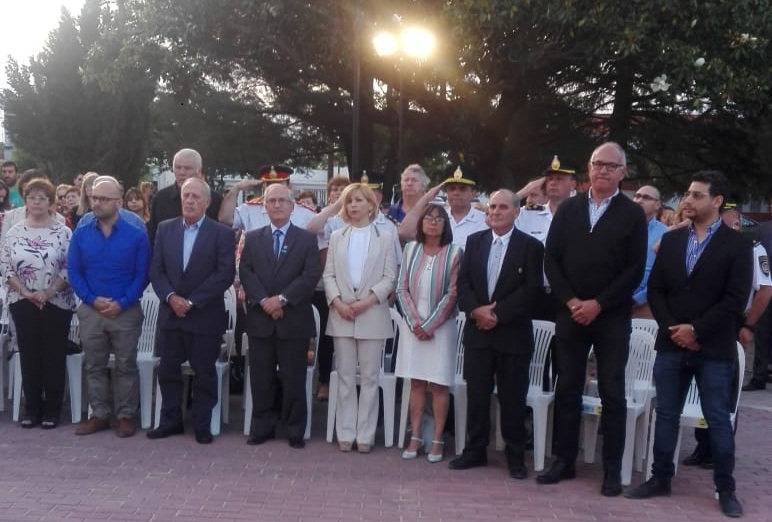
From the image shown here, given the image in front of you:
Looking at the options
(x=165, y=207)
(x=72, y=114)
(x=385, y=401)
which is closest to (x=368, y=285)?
(x=385, y=401)

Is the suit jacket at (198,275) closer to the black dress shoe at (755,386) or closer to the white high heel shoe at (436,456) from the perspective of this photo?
the white high heel shoe at (436,456)

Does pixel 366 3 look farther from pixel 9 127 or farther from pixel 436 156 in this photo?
pixel 9 127

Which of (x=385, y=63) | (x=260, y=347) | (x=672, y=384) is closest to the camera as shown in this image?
(x=672, y=384)

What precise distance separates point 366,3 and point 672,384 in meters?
9.98

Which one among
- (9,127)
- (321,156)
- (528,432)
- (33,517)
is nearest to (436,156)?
(321,156)

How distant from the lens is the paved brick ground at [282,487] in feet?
17.2

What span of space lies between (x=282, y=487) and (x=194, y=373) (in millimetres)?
1579

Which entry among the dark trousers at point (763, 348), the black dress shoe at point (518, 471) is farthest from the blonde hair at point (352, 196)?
the dark trousers at point (763, 348)

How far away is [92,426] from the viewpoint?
22.9ft

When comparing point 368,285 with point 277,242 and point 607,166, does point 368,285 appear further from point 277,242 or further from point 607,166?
point 607,166

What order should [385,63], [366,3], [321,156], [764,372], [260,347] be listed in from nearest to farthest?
[260,347]
[764,372]
[366,3]
[385,63]
[321,156]

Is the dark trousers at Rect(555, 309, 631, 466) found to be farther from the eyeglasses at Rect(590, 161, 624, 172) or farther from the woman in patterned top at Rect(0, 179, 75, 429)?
the woman in patterned top at Rect(0, 179, 75, 429)

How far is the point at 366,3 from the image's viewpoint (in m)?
14.1

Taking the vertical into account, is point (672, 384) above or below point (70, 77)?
below
